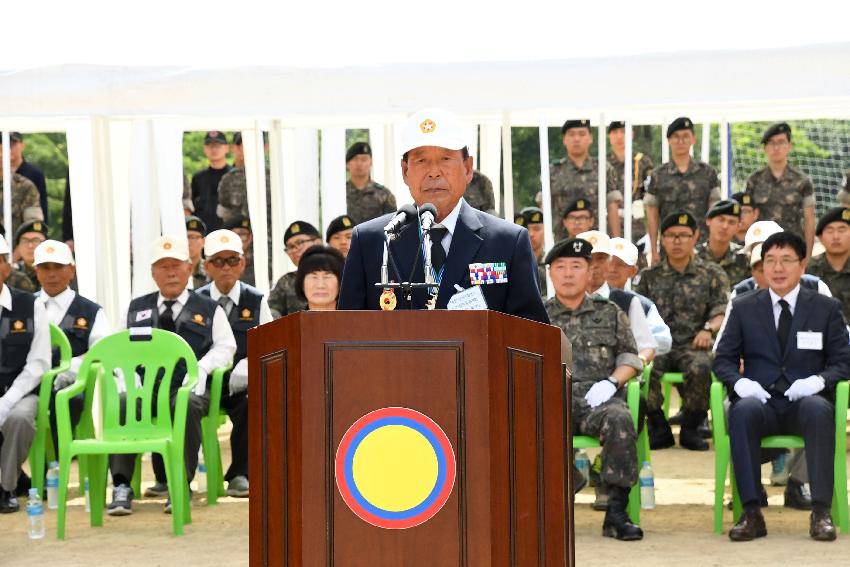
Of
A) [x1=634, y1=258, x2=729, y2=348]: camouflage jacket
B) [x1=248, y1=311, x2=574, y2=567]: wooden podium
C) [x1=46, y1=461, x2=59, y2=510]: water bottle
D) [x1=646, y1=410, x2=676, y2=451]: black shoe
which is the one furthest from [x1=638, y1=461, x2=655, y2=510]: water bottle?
[x1=248, y1=311, x2=574, y2=567]: wooden podium

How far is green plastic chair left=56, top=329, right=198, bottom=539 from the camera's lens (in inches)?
294

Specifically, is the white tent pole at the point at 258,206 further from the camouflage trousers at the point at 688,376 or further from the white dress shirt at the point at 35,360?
the white dress shirt at the point at 35,360

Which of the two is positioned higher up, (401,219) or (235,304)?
(401,219)

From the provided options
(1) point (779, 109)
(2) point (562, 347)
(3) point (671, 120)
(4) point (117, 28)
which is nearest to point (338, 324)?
(2) point (562, 347)

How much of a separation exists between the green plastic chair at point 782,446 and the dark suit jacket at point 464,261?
11.2 feet

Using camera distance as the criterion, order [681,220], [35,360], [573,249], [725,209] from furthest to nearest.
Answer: [725,209]
[681,220]
[35,360]
[573,249]

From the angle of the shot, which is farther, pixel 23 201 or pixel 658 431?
pixel 23 201

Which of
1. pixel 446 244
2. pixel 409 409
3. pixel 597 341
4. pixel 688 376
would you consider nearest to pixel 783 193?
pixel 688 376

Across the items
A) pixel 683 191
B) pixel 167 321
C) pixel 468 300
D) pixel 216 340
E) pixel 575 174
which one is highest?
pixel 575 174

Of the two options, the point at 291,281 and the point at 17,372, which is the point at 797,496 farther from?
the point at 17,372

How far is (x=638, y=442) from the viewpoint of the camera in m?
7.90

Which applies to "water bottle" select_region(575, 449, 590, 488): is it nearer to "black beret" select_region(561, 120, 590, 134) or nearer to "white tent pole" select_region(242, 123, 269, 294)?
"black beret" select_region(561, 120, 590, 134)

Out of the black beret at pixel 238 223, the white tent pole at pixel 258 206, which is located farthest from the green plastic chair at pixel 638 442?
the white tent pole at pixel 258 206

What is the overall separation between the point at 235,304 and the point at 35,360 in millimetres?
1418
